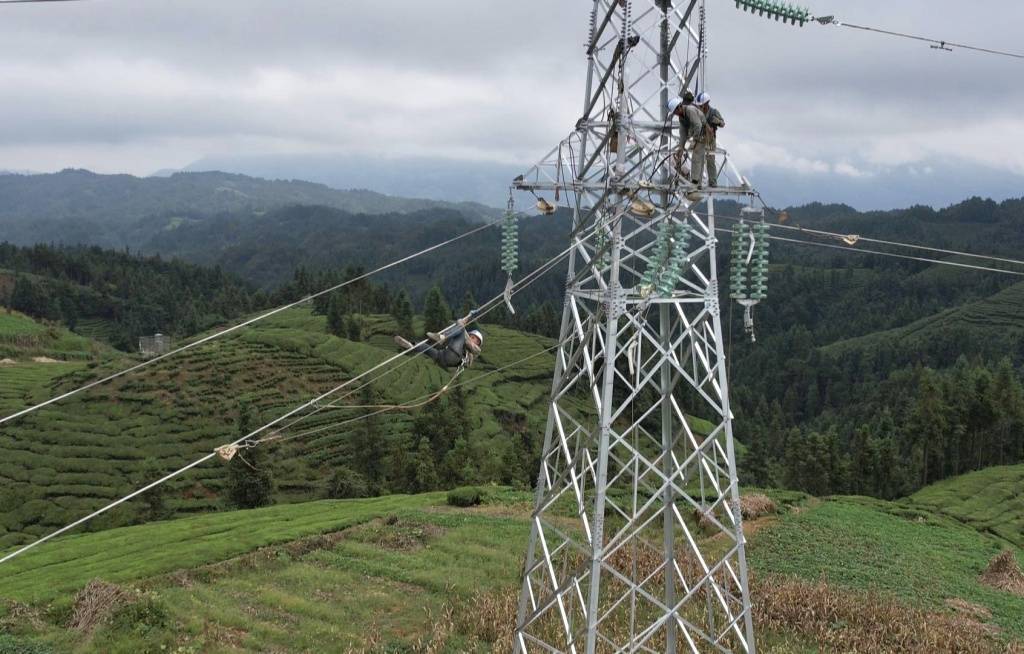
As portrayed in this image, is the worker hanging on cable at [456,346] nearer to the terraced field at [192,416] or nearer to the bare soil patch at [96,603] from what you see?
the bare soil patch at [96,603]

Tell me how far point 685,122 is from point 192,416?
235ft

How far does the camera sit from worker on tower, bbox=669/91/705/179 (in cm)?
1261

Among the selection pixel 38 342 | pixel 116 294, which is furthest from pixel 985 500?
pixel 116 294

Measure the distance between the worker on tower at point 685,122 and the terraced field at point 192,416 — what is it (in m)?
40.0

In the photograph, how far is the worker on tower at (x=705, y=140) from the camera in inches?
505

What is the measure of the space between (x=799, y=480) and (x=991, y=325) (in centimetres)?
11529

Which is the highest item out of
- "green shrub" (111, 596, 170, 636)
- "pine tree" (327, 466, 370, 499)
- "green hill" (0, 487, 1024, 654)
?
"green shrub" (111, 596, 170, 636)

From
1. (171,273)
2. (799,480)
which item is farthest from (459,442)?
(171,273)

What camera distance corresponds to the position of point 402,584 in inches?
1038

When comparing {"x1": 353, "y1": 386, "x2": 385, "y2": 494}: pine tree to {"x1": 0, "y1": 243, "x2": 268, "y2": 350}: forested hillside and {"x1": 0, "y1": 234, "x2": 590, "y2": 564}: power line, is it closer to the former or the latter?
{"x1": 0, "y1": 234, "x2": 590, "y2": 564}: power line

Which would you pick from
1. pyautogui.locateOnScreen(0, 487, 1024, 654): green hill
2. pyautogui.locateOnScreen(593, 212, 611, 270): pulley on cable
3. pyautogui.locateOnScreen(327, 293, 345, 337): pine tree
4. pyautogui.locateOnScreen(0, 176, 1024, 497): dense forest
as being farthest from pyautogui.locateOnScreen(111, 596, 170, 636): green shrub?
pyautogui.locateOnScreen(327, 293, 345, 337): pine tree

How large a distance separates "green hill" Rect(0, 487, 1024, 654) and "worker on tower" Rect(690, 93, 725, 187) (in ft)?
43.4

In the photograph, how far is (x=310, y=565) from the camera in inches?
1118

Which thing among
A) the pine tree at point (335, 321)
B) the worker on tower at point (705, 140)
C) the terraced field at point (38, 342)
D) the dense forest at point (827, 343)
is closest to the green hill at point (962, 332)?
the dense forest at point (827, 343)
